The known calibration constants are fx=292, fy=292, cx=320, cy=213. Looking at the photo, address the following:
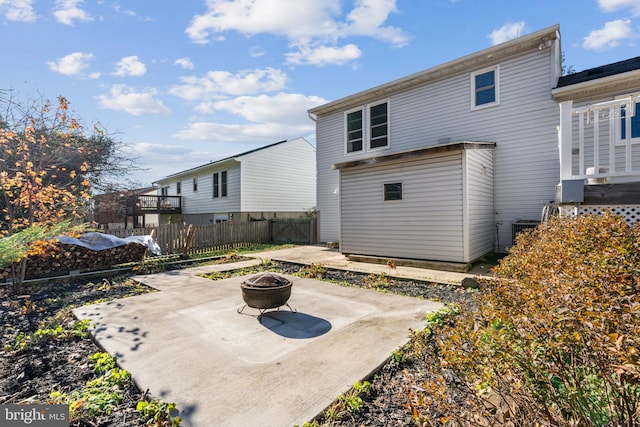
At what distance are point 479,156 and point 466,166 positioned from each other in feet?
3.62

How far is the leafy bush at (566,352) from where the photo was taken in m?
1.32

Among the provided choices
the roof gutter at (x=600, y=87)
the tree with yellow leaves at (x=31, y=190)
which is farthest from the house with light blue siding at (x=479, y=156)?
the tree with yellow leaves at (x=31, y=190)

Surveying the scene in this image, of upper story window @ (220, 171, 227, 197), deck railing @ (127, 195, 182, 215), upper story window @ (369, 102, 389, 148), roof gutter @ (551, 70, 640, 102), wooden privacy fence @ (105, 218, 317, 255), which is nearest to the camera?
roof gutter @ (551, 70, 640, 102)

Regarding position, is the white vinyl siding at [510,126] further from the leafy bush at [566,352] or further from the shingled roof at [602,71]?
the leafy bush at [566,352]

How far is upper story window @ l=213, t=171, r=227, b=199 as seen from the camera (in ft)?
62.4

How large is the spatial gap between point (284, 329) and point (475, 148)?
6.87 m

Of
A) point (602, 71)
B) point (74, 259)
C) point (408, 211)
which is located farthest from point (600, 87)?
point (74, 259)

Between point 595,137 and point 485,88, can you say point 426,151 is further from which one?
point 485,88

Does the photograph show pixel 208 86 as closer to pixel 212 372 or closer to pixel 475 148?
pixel 475 148

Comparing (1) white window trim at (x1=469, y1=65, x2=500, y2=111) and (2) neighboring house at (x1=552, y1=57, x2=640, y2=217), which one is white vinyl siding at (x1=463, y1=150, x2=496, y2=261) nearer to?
(1) white window trim at (x1=469, y1=65, x2=500, y2=111)

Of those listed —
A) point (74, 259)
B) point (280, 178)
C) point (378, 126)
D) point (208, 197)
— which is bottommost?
point (74, 259)

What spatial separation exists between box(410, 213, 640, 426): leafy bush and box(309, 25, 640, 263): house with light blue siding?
5.31m

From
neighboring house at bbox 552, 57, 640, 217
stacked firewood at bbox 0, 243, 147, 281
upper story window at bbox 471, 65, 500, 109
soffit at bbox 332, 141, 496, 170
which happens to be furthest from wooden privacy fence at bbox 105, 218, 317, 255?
neighboring house at bbox 552, 57, 640, 217

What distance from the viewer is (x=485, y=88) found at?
9492mm
